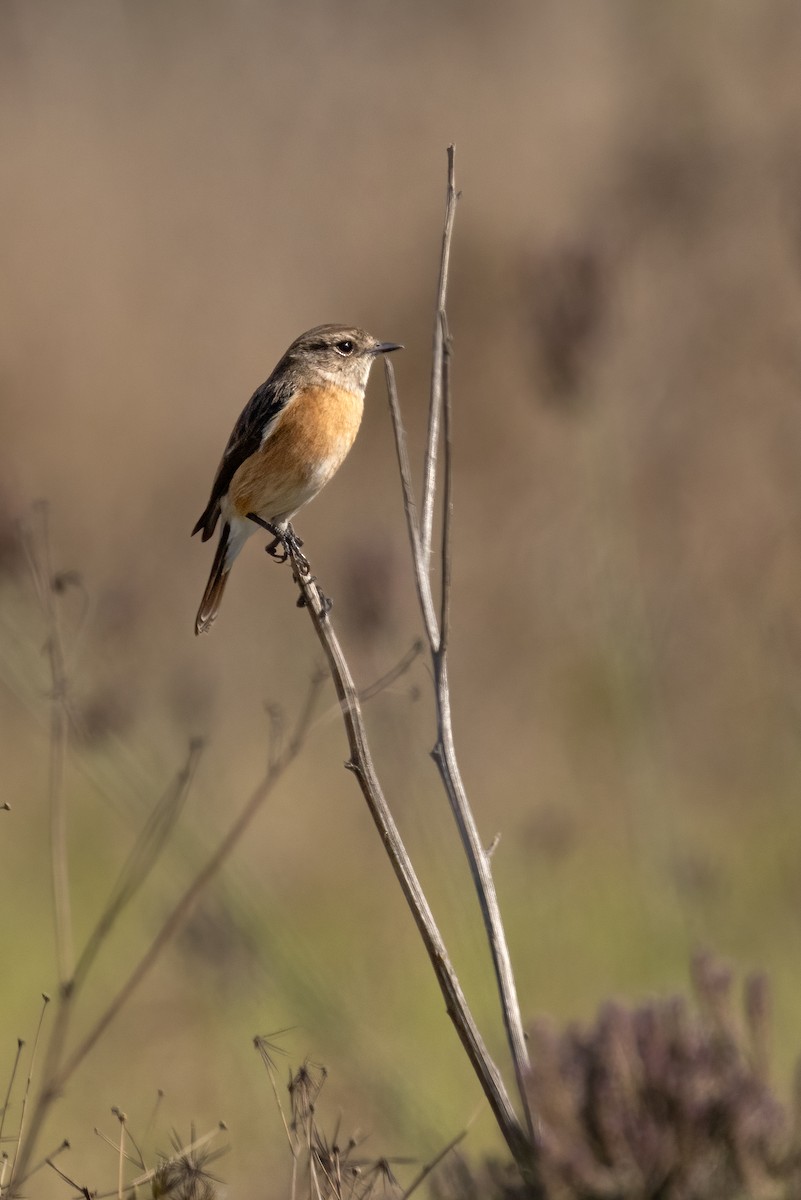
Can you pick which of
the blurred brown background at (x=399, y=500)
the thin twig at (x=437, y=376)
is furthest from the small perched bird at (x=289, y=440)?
the thin twig at (x=437, y=376)

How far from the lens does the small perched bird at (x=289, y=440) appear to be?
19.0 feet

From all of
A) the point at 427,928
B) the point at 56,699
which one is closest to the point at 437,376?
the point at 427,928

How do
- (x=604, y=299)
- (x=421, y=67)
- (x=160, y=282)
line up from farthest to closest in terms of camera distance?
(x=421, y=67), (x=160, y=282), (x=604, y=299)

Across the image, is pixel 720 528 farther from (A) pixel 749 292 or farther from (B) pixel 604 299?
(B) pixel 604 299

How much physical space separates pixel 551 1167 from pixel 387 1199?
75cm

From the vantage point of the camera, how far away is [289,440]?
5812 millimetres

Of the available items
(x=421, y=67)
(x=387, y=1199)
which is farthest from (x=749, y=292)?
(x=387, y=1199)

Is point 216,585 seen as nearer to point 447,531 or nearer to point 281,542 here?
point 281,542

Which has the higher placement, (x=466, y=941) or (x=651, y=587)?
(x=651, y=587)

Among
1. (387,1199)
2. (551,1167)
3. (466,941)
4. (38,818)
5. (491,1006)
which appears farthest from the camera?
(38,818)

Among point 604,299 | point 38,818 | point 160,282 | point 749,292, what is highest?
point 160,282

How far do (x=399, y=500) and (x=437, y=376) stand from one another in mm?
6340

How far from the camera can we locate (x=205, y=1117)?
683 cm

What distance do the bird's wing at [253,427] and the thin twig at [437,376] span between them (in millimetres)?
3244
